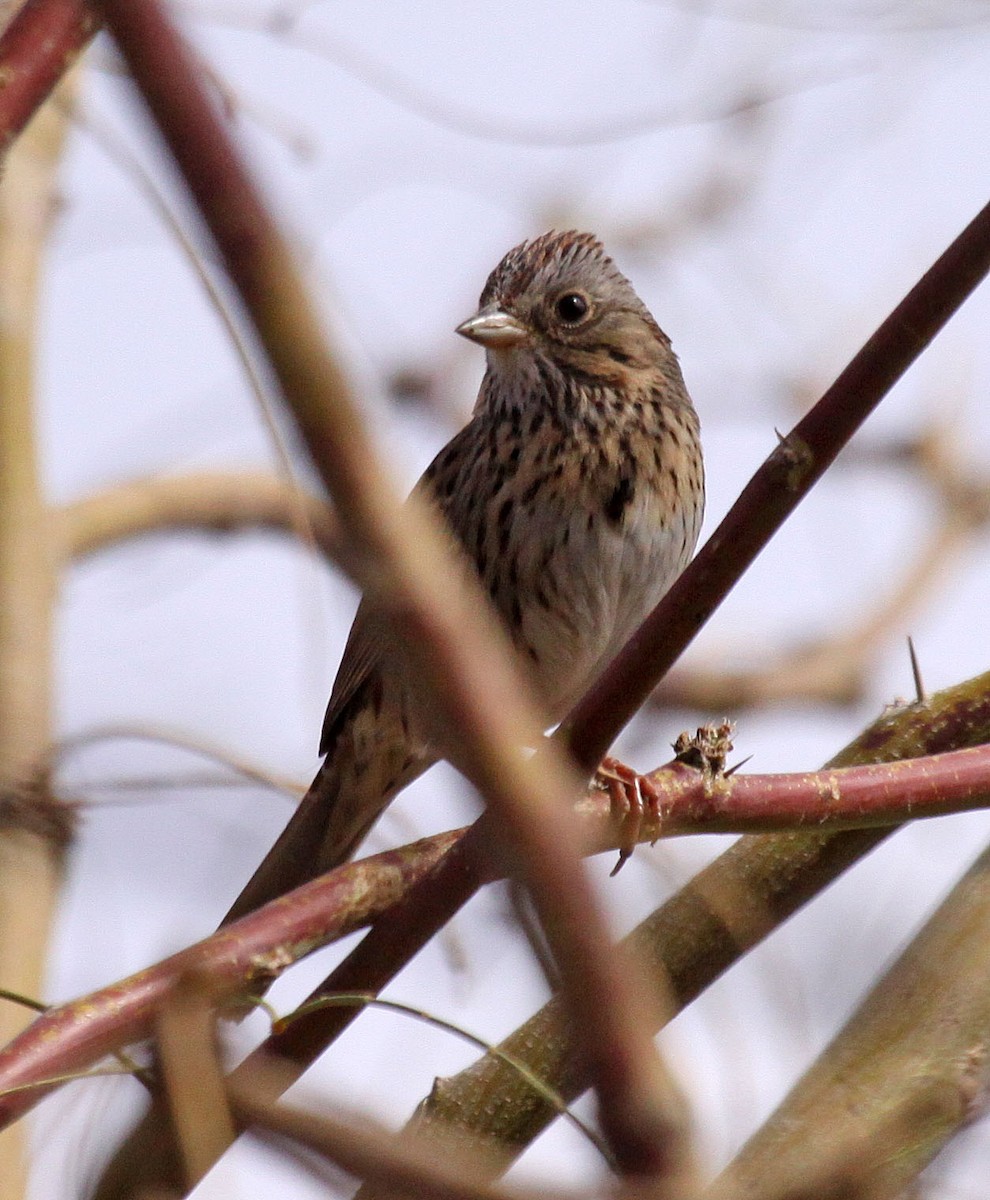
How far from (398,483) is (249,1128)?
0.49m

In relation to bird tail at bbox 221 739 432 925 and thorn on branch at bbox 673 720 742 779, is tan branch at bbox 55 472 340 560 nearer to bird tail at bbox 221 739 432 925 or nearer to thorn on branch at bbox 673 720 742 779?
bird tail at bbox 221 739 432 925

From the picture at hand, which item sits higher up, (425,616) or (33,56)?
(33,56)

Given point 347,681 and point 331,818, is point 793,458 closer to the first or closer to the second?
point 331,818

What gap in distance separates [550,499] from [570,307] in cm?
56

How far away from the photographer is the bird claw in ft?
7.82

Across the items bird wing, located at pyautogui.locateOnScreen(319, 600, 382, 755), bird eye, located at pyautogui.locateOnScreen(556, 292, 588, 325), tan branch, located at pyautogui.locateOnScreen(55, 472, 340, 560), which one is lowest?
bird wing, located at pyautogui.locateOnScreen(319, 600, 382, 755)

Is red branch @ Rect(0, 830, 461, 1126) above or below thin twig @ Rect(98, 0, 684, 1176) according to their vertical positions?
above

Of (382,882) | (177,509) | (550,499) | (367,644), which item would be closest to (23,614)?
(367,644)

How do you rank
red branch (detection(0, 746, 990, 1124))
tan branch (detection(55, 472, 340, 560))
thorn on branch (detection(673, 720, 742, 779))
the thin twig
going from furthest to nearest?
1. tan branch (detection(55, 472, 340, 560))
2. thorn on branch (detection(673, 720, 742, 779))
3. red branch (detection(0, 746, 990, 1124))
4. the thin twig

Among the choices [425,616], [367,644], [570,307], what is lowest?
[425,616]

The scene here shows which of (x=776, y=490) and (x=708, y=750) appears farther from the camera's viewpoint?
(x=708, y=750)

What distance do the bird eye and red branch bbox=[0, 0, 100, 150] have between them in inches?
72.6

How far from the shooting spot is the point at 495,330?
399 centimetres

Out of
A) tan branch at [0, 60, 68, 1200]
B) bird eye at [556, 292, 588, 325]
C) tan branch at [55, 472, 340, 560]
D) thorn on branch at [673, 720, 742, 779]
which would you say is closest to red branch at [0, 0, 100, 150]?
tan branch at [0, 60, 68, 1200]
